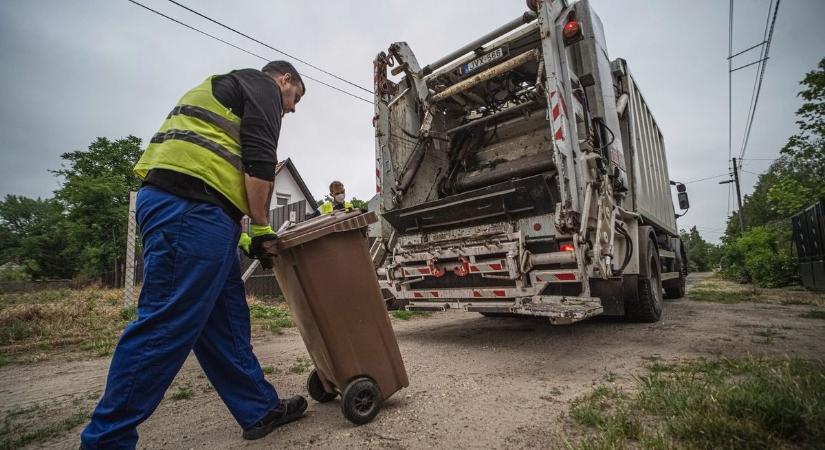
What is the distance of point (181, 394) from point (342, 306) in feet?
4.99

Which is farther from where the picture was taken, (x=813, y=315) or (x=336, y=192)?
(x=336, y=192)

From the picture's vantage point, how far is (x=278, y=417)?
72.4 inches

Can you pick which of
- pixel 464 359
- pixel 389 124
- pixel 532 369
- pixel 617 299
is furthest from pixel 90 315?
pixel 617 299

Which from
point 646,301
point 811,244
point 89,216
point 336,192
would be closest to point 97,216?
point 89,216

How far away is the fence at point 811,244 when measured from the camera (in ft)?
25.7

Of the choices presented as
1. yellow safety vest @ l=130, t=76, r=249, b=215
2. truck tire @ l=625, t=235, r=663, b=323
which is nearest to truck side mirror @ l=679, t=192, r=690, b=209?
truck tire @ l=625, t=235, r=663, b=323

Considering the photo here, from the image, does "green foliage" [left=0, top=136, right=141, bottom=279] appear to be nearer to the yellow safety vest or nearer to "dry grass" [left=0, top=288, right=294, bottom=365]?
"dry grass" [left=0, top=288, right=294, bottom=365]

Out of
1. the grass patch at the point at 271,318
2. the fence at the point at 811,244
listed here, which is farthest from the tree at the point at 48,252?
the fence at the point at 811,244

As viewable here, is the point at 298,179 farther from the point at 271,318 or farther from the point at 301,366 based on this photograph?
the point at 301,366

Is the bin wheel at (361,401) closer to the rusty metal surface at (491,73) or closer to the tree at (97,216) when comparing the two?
the rusty metal surface at (491,73)

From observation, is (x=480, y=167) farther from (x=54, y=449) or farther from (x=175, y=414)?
(x=54, y=449)

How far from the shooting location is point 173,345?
1.40 m

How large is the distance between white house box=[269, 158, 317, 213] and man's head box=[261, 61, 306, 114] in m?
19.5

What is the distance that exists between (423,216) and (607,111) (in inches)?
94.5
